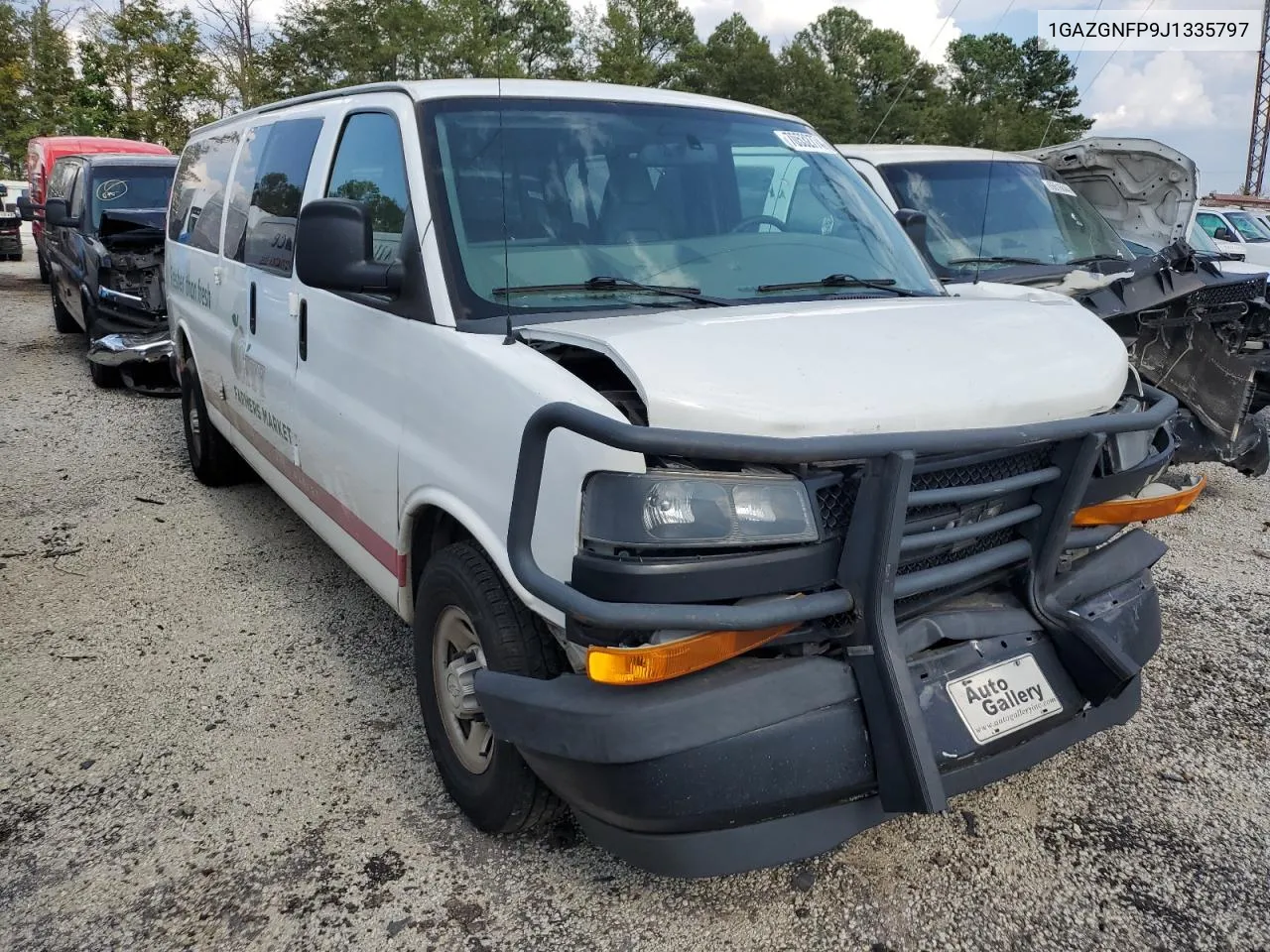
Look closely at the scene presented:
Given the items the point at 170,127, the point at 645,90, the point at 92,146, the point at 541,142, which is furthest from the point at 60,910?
the point at 170,127

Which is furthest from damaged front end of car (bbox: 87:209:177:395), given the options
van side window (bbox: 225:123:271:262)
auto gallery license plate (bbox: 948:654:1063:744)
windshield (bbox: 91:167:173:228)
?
auto gallery license plate (bbox: 948:654:1063:744)

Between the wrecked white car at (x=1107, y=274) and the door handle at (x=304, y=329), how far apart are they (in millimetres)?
2625

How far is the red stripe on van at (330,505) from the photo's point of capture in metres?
3.27

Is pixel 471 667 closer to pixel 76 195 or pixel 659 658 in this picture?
pixel 659 658

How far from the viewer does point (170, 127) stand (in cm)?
2889

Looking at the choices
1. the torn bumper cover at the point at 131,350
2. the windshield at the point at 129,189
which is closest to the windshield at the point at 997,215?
the torn bumper cover at the point at 131,350

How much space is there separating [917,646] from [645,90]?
7.44 ft

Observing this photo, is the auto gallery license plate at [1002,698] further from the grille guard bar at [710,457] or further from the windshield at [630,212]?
the windshield at [630,212]

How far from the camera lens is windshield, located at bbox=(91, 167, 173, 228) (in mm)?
10789

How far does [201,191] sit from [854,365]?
15.7 feet

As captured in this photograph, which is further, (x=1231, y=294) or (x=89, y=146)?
(x=89, y=146)

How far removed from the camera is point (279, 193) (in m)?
4.36

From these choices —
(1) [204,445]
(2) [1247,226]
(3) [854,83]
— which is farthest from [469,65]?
(1) [204,445]

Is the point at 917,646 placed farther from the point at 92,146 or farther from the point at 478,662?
the point at 92,146
